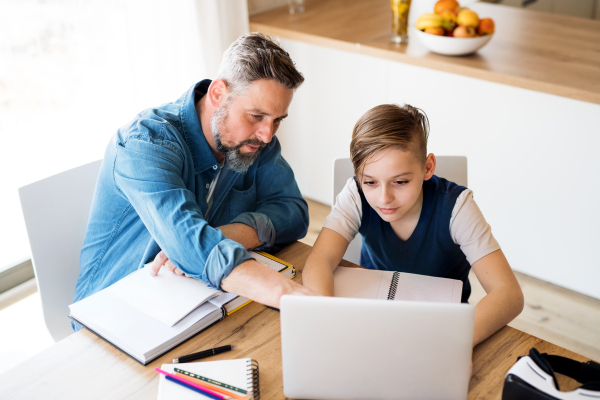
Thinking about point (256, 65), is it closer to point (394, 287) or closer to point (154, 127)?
point (154, 127)

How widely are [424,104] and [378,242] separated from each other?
3.93 ft

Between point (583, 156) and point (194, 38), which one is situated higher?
point (194, 38)

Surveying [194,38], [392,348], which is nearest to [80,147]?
[194,38]

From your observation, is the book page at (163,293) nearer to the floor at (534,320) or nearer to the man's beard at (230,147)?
the man's beard at (230,147)

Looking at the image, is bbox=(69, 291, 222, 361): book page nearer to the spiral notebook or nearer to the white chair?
the spiral notebook

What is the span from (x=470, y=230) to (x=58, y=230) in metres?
1.06

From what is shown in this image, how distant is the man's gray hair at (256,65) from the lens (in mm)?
1293

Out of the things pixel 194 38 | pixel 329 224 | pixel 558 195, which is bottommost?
pixel 558 195

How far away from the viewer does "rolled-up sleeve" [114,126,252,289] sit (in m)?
1.13

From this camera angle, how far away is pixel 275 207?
1478mm

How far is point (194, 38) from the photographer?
2.45m

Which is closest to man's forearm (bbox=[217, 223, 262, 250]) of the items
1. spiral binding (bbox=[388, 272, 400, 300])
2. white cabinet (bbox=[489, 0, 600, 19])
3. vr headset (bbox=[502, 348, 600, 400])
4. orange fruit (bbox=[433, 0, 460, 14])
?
spiral binding (bbox=[388, 272, 400, 300])

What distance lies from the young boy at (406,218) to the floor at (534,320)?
2.92 ft

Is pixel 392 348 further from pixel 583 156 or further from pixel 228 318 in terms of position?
pixel 583 156
